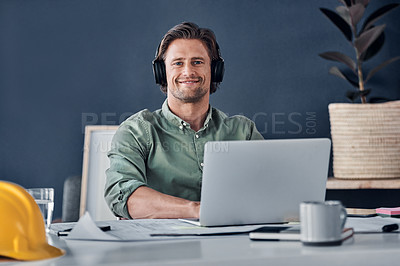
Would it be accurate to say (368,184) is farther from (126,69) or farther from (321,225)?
(321,225)

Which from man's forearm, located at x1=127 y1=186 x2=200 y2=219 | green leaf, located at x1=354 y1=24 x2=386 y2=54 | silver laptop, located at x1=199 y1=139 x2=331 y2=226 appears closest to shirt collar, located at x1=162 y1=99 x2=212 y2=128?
man's forearm, located at x1=127 y1=186 x2=200 y2=219

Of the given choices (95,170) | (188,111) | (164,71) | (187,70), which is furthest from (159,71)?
(95,170)

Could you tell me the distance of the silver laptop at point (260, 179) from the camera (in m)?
1.19

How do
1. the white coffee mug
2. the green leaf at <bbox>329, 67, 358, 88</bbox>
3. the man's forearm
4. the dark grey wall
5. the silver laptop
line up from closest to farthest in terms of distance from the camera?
the white coffee mug, the silver laptop, the man's forearm, the green leaf at <bbox>329, 67, 358, 88</bbox>, the dark grey wall

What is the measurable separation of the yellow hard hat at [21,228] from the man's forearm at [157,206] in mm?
758

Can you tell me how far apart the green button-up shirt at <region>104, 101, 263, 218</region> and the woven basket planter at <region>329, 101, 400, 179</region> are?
86cm

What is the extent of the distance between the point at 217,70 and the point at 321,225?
4.87 feet

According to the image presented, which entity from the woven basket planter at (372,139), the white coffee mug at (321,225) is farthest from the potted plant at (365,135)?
the white coffee mug at (321,225)

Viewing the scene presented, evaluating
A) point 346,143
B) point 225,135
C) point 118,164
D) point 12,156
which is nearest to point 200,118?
point 225,135

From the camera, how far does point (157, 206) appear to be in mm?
1717

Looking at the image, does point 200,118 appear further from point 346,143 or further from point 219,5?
point 219,5

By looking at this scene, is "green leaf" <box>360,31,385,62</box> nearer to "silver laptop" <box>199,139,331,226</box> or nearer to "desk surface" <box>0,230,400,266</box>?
"silver laptop" <box>199,139,331,226</box>

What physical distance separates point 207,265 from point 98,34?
98.7 inches

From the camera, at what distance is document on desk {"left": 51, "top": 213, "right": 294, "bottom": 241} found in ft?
3.48
